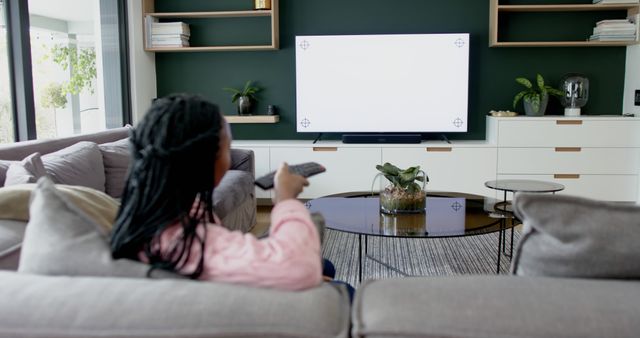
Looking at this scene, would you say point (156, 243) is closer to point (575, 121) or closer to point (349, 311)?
point (349, 311)

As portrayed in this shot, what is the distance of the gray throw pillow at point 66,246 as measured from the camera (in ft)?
3.19

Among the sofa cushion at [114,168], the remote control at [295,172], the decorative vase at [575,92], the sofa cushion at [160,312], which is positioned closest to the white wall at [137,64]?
the sofa cushion at [114,168]

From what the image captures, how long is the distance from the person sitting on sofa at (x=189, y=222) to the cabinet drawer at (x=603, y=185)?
160 inches

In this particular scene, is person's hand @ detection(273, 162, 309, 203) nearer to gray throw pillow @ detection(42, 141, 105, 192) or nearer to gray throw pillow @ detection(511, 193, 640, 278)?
gray throw pillow @ detection(511, 193, 640, 278)

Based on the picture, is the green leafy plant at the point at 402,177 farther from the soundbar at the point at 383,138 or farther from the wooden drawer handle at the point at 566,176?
the wooden drawer handle at the point at 566,176

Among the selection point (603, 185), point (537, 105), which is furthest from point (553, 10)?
point (603, 185)

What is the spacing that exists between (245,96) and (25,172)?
3.09 meters

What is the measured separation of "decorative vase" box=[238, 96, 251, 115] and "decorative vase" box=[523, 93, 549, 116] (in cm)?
232

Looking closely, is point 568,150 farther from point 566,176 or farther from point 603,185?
point 603,185

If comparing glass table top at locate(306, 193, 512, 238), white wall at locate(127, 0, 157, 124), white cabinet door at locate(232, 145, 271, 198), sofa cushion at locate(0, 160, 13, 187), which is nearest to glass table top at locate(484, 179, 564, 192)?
glass table top at locate(306, 193, 512, 238)

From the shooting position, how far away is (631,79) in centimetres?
483

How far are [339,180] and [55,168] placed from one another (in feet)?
8.43

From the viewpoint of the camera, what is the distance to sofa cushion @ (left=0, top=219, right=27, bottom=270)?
5.37 ft

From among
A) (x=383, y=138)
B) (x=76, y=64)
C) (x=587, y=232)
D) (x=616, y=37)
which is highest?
(x=616, y=37)
